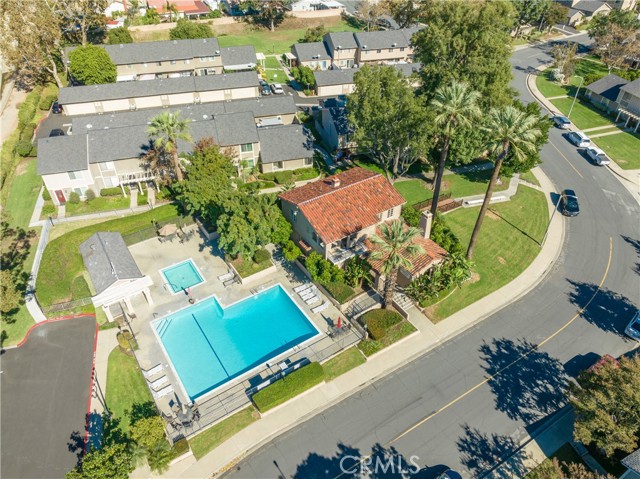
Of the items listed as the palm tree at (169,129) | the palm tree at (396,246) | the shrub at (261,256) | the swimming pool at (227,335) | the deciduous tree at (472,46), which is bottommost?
the swimming pool at (227,335)

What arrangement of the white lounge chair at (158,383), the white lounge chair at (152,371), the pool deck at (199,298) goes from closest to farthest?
the white lounge chair at (158,383)
the pool deck at (199,298)
the white lounge chair at (152,371)

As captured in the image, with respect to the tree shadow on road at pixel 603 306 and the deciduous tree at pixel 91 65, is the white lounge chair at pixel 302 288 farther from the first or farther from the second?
the deciduous tree at pixel 91 65

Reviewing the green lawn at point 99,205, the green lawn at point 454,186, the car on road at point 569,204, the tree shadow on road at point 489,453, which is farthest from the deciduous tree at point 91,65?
the tree shadow on road at point 489,453

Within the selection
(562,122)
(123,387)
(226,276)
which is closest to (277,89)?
(226,276)

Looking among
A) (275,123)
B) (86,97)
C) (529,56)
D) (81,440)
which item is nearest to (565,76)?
(529,56)

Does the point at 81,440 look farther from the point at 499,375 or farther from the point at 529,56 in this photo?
the point at 529,56
